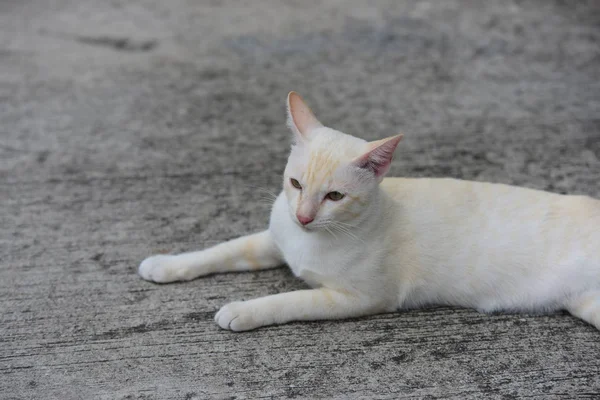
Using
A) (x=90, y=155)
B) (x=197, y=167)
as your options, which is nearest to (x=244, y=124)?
(x=197, y=167)

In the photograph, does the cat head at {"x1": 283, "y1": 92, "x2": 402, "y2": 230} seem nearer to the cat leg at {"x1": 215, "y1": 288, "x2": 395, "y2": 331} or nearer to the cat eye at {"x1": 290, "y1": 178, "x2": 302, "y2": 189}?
the cat eye at {"x1": 290, "y1": 178, "x2": 302, "y2": 189}

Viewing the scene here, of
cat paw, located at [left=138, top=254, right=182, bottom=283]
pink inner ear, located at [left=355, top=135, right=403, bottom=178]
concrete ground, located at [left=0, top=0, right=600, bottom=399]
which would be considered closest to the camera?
pink inner ear, located at [left=355, top=135, right=403, bottom=178]

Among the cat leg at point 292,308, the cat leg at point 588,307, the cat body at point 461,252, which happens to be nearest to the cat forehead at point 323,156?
the cat body at point 461,252

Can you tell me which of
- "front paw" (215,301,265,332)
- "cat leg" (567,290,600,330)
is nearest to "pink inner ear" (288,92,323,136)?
"front paw" (215,301,265,332)

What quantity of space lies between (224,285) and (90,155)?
3.21 ft

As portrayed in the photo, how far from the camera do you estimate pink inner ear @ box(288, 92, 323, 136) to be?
59.1 inches

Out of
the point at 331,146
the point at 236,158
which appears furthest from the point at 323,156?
the point at 236,158

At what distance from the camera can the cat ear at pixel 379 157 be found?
1.37 metres

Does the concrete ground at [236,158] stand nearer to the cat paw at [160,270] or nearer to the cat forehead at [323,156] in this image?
the cat paw at [160,270]

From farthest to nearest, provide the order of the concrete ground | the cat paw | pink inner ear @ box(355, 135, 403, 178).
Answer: the cat paw → the concrete ground → pink inner ear @ box(355, 135, 403, 178)

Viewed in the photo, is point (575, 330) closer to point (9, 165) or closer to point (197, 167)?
point (197, 167)

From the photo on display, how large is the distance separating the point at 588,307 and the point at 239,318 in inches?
36.5

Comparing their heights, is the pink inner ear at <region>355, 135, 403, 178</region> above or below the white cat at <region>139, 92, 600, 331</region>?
above

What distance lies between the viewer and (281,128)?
2.55 meters
